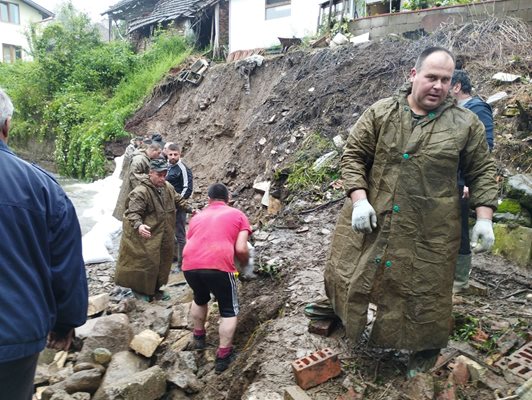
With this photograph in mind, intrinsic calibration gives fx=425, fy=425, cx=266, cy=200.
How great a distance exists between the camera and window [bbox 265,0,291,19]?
567 inches

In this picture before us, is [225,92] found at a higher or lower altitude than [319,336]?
higher

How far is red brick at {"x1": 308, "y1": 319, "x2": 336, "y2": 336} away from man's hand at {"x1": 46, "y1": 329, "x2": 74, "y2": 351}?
1.66 metres

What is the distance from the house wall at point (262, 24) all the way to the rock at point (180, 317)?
1072 centimetres

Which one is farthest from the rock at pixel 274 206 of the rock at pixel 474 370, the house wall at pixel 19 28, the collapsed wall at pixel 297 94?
the house wall at pixel 19 28

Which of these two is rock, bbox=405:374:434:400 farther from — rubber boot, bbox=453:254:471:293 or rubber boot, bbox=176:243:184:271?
rubber boot, bbox=176:243:184:271

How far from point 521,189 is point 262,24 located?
12.4m

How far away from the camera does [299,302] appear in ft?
12.2

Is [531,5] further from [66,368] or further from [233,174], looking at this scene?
[66,368]

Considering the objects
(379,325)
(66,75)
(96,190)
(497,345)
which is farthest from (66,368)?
(66,75)

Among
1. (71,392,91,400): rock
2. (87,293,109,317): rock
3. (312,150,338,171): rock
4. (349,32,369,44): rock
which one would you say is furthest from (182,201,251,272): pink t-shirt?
(349,32,369,44): rock

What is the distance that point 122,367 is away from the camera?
3.49 m

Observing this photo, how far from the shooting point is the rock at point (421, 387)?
2270 millimetres

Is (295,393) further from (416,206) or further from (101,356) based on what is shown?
(101,356)

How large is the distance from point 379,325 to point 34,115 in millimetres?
18320
